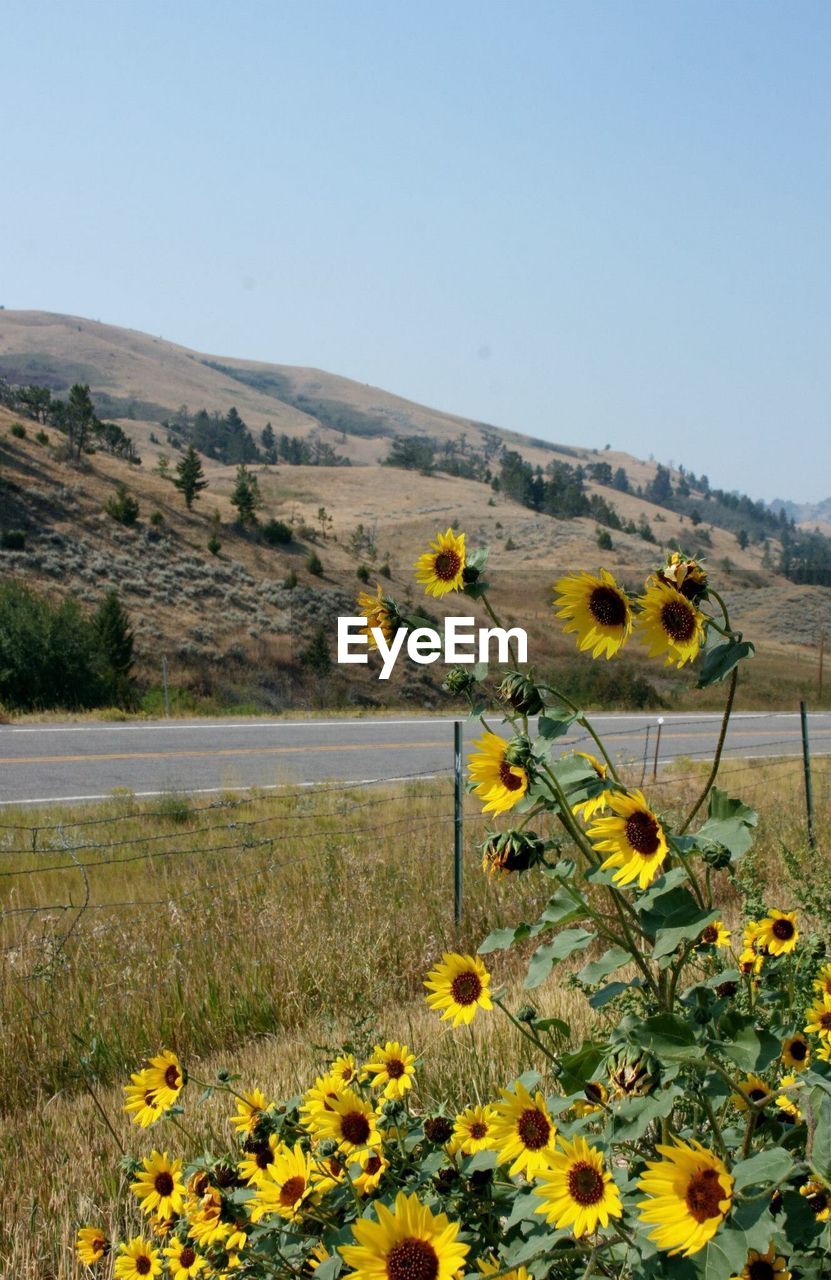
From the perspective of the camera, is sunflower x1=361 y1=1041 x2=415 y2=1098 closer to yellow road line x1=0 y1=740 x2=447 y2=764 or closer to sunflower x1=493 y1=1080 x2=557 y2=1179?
sunflower x1=493 y1=1080 x2=557 y2=1179

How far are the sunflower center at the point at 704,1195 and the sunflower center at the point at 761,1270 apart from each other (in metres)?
0.24

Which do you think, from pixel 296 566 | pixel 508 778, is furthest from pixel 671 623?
pixel 296 566

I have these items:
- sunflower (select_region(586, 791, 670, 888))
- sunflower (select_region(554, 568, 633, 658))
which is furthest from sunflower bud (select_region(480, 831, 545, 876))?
sunflower (select_region(554, 568, 633, 658))

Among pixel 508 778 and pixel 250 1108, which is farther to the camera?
pixel 250 1108

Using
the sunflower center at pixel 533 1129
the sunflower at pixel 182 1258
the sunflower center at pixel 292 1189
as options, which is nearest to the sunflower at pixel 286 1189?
A: the sunflower center at pixel 292 1189

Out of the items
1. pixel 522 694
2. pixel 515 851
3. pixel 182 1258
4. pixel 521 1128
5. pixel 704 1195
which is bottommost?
pixel 182 1258

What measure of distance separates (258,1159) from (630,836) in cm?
98

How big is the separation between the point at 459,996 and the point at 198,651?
102ft

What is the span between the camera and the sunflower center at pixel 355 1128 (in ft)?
6.42

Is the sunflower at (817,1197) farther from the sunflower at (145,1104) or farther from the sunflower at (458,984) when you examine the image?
the sunflower at (145,1104)

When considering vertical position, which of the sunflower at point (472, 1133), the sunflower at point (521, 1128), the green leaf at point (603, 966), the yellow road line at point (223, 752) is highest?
the green leaf at point (603, 966)

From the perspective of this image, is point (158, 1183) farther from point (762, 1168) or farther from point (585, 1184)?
point (762, 1168)

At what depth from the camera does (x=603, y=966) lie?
1.79m

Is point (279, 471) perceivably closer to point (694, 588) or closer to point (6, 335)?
point (694, 588)
